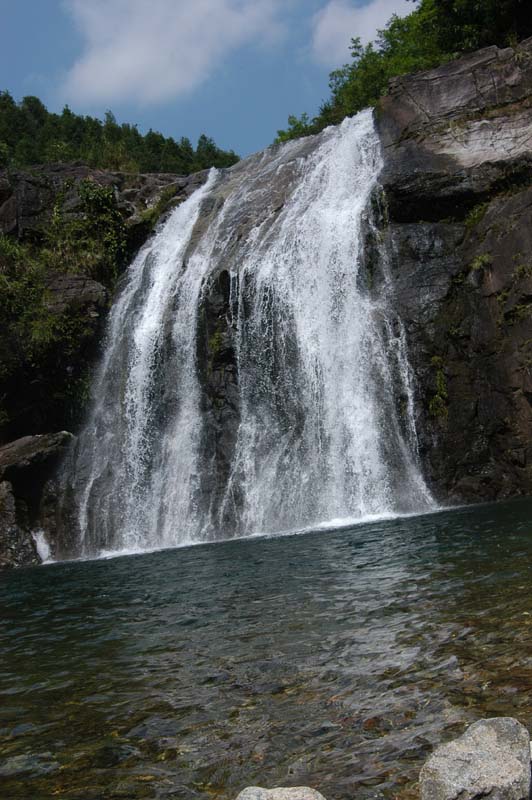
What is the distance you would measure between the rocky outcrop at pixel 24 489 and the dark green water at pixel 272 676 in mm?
9651

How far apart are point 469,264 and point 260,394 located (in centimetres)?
635

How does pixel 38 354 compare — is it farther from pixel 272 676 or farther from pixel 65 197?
pixel 272 676

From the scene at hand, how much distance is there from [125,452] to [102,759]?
A: 1635cm

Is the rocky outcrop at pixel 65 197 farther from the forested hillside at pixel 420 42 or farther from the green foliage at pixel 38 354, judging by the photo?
the forested hillside at pixel 420 42

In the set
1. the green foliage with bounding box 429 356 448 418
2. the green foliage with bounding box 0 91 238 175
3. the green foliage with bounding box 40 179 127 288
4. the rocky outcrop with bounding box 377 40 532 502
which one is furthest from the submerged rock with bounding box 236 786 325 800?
the green foliage with bounding box 0 91 238 175

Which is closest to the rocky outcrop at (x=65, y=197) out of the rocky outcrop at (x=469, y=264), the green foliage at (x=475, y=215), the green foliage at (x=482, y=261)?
the rocky outcrop at (x=469, y=264)

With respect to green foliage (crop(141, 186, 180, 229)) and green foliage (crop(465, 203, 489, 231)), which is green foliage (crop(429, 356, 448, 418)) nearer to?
green foliage (crop(465, 203, 489, 231))

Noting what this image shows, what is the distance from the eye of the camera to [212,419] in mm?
19484

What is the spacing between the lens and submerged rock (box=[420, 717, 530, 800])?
3.03 meters

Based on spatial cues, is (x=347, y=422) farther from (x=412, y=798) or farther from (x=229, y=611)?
(x=412, y=798)

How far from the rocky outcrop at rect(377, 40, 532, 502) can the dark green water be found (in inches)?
258

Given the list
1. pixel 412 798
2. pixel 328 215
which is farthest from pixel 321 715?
pixel 328 215

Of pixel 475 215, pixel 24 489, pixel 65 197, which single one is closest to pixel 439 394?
pixel 475 215

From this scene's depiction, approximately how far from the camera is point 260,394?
62.5 feet
